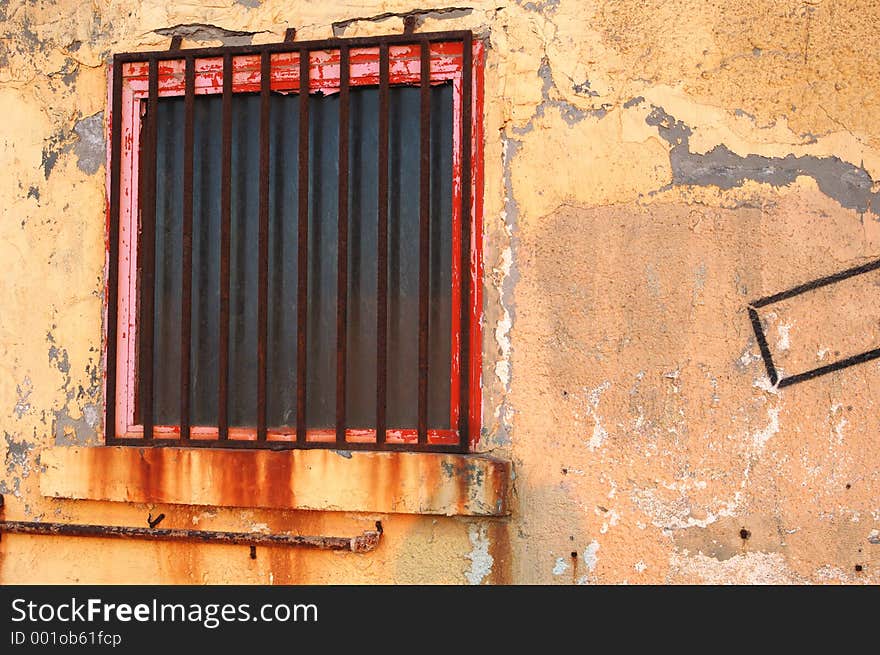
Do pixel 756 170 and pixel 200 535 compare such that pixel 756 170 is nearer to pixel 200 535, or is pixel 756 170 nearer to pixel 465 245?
pixel 465 245

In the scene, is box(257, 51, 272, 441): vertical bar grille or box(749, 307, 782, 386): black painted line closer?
box(749, 307, 782, 386): black painted line

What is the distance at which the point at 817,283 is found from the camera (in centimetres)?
270

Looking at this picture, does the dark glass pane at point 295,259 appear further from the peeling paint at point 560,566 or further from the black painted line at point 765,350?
the black painted line at point 765,350

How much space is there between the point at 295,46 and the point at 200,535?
1525 millimetres

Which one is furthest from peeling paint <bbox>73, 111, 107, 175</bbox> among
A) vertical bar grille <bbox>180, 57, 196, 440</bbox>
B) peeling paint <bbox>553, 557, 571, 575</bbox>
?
peeling paint <bbox>553, 557, 571, 575</bbox>

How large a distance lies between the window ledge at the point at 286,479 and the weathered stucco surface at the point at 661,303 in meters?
0.08

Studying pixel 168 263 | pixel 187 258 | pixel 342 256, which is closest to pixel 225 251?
pixel 187 258

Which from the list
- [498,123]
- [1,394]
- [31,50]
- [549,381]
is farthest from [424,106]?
[1,394]

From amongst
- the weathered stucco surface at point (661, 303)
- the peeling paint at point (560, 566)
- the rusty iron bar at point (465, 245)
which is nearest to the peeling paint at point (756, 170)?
the weathered stucco surface at point (661, 303)

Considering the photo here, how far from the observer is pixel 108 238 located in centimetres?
314

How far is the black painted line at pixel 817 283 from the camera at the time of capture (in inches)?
106

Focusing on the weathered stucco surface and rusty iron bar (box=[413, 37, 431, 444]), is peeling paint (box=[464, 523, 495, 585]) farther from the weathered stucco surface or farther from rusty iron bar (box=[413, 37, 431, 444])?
rusty iron bar (box=[413, 37, 431, 444])

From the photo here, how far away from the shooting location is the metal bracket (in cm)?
287

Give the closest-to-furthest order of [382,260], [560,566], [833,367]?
1. [833,367]
2. [560,566]
3. [382,260]
